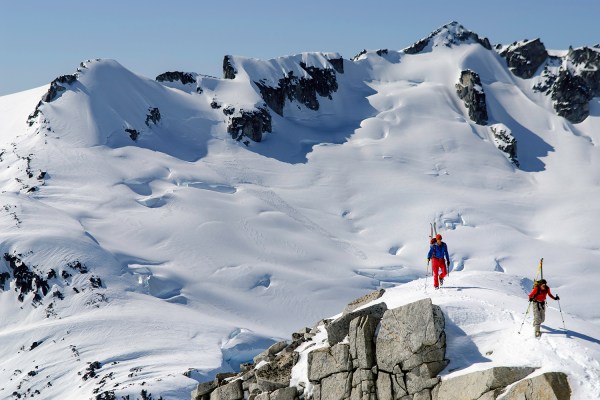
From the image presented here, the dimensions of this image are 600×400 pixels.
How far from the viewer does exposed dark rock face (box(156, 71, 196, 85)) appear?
14388 cm

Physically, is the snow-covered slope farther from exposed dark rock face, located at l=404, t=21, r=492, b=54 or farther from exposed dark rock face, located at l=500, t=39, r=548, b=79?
exposed dark rock face, located at l=500, t=39, r=548, b=79

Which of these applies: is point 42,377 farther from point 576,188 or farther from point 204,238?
point 576,188

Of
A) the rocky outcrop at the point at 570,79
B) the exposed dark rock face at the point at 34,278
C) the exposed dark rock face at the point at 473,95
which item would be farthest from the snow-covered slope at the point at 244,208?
the rocky outcrop at the point at 570,79

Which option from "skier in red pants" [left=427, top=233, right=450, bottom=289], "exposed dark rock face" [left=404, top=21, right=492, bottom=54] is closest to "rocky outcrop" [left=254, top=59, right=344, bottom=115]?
"exposed dark rock face" [left=404, top=21, right=492, bottom=54]

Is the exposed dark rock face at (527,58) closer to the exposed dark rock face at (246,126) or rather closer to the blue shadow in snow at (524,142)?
the blue shadow in snow at (524,142)

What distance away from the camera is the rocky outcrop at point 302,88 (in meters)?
143

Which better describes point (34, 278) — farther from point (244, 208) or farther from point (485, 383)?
point (485, 383)

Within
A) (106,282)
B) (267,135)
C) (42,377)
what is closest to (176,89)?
(267,135)

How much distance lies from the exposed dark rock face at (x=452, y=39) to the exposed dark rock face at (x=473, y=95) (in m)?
20.0

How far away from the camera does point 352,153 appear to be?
130500mm

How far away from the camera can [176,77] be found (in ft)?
473

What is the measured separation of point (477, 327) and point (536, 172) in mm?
118282

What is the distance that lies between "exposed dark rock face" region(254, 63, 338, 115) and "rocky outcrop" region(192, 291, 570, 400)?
119892 mm

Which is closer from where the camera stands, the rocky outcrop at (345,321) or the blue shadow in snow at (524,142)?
the rocky outcrop at (345,321)
